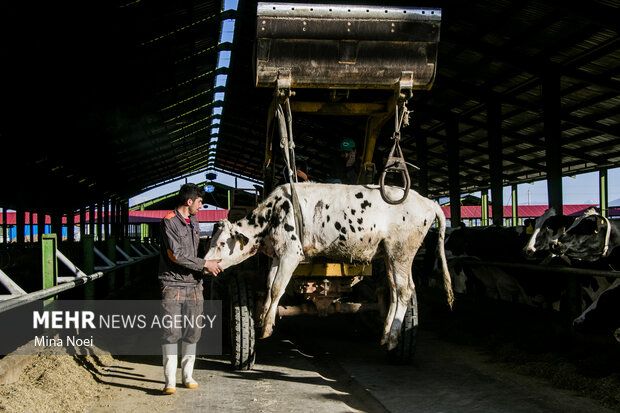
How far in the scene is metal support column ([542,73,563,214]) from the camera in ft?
39.9

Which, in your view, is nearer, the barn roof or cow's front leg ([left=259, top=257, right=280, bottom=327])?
cow's front leg ([left=259, top=257, right=280, bottom=327])

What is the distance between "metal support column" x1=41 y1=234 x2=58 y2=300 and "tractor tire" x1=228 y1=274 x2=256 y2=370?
6.61 ft

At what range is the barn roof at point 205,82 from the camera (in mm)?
10727

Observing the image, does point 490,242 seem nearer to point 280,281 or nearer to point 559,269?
point 559,269

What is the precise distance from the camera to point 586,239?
739 centimetres

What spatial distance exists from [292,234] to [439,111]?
A: 40.5 feet

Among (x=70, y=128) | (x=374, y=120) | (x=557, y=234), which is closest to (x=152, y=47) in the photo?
(x=70, y=128)

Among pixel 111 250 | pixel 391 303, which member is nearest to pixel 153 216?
pixel 111 250

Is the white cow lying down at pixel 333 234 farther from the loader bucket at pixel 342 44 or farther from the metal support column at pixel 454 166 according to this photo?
the metal support column at pixel 454 166

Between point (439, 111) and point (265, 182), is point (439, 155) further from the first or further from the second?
point (265, 182)

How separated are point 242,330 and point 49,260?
91.0 inches

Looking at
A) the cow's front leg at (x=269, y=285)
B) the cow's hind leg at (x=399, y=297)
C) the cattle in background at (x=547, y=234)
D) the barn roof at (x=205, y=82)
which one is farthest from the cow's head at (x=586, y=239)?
the cow's front leg at (x=269, y=285)

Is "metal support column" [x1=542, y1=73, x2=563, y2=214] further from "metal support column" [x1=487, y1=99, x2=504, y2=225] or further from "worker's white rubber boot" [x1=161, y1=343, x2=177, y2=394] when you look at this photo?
"worker's white rubber boot" [x1=161, y1=343, x2=177, y2=394]

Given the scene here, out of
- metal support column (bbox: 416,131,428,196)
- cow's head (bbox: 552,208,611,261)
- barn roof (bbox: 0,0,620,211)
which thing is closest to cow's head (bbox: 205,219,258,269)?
barn roof (bbox: 0,0,620,211)
